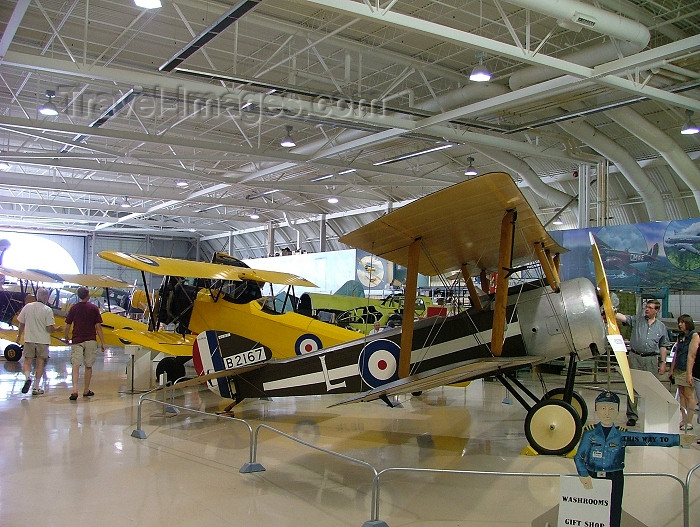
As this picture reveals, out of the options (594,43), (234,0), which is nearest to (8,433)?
(234,0)

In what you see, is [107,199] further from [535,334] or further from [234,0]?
[535,334]

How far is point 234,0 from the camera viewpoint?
10.7m

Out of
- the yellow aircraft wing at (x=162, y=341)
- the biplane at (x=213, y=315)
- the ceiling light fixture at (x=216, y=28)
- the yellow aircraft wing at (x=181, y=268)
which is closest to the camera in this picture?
the ceiling light fixture at (x=216, y=28)

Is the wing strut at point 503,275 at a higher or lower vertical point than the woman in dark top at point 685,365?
higher

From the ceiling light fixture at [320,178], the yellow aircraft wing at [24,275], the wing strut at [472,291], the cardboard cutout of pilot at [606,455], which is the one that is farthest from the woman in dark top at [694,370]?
the ceiling light fixture at [320,178]

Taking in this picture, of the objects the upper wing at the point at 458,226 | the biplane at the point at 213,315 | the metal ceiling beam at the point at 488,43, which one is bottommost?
the biplane at the point at 213,315

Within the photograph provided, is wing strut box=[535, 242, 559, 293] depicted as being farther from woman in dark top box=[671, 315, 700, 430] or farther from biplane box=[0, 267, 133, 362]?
biplane box=[0, 267, 133, 362]

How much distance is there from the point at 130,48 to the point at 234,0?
3.35 meters

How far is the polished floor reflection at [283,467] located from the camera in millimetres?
4293

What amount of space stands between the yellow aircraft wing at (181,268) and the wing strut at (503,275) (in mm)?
4699

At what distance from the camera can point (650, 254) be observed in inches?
519

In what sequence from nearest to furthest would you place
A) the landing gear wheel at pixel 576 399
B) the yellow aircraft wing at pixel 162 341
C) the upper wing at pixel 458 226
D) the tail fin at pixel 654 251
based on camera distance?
the upper wing at pixel 458 226 < the landing gear wheel at pixel 576 399 < the yellow aircraft wing at pixel 162 341 < the tail fin at pixel 654 251

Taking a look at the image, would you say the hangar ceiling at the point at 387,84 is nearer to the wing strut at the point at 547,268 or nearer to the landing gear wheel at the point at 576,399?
the wing strut at the point at 547,268

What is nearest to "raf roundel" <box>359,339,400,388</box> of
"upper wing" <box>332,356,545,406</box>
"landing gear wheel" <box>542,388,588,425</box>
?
"upper wing" <box>332,356,545,406</box>
